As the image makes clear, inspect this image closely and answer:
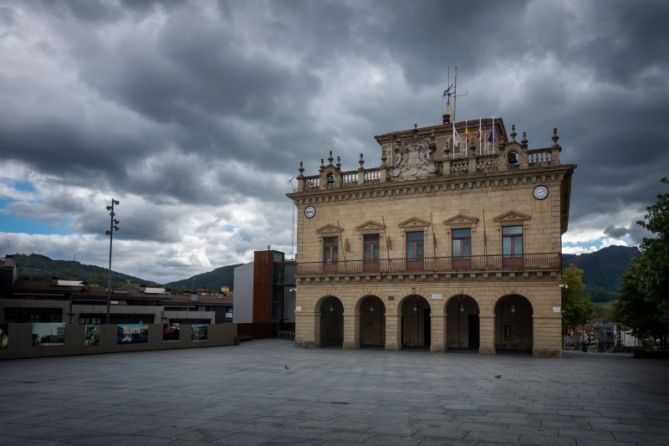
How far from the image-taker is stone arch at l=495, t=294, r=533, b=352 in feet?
119

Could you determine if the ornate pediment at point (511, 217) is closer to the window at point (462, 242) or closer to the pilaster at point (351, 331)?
the window at point (462, 242)

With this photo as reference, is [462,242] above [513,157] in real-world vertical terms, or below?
below

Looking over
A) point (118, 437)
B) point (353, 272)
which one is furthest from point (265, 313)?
point (118, 437)

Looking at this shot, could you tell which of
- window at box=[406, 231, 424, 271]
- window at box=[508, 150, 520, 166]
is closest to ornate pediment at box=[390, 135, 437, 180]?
window at box=[406, 231, 424, 271]

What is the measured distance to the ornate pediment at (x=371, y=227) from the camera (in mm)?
37938

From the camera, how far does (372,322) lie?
41094 mm

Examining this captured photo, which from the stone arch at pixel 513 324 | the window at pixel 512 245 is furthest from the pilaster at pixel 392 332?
the window at pixel 512 245

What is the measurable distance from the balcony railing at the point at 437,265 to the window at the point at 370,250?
0.22 feet

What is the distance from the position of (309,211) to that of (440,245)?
33.0 feet

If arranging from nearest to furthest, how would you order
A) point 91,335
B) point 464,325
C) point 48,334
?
point 48,334
point 91,335
point 464,325

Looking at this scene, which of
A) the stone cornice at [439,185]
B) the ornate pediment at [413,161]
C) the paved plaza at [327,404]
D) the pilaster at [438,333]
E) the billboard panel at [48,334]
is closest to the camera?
the paved plaza at [327,404]

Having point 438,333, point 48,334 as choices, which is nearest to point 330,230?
point 438,333

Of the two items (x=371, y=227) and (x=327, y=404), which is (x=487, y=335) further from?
(x=327, y=404)

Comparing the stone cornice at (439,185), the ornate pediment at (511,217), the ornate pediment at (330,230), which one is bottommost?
the ornate pediment at (330,230)
